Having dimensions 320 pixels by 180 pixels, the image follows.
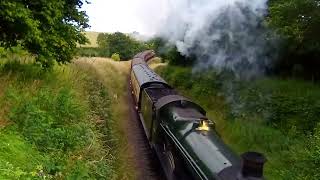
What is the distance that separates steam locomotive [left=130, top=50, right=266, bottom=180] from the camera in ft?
20.3

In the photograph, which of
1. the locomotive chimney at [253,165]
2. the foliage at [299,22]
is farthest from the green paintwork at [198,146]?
the foliage at [299,22]

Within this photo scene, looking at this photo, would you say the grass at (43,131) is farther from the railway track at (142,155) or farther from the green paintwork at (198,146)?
the green paintwork at (198,146)

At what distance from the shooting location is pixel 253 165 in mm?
5684

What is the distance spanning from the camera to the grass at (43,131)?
7.22 metres

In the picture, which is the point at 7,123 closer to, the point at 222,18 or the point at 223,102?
the point at 223,102

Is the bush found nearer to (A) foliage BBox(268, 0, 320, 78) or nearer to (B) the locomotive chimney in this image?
(B) the locomotive chimney

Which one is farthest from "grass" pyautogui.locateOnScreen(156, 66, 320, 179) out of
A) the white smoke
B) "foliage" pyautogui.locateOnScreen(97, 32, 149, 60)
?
"foliage" pyautogui.locateOnScreen(97, 32, 149, 60)

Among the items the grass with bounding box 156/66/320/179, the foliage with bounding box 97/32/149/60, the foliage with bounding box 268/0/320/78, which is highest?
the foliage with bounding box 268/0/320/78

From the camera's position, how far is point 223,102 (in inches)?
682

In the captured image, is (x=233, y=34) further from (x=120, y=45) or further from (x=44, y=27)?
(x=120, y=45)

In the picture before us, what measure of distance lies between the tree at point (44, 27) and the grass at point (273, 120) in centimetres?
635

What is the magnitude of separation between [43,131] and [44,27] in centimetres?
388

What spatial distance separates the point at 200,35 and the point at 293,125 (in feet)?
26.5

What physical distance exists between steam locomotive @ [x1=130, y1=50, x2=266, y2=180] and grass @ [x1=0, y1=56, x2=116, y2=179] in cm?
163
